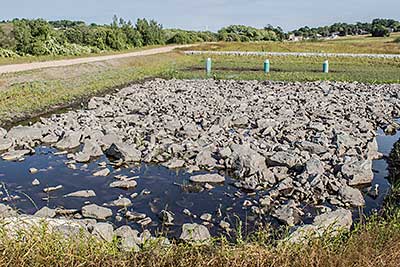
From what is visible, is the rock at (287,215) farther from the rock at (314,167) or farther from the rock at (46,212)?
the rock at (46,212)

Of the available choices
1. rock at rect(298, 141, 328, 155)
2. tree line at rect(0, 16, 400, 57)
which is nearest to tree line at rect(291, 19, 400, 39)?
tree line at rect(0, 16, 400, 57)

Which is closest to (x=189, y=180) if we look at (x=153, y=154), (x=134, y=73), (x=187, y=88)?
(x=153, y=154)

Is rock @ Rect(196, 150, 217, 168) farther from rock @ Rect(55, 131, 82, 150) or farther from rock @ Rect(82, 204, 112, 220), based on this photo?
rock @ Rect(55, 131, 82, 150)

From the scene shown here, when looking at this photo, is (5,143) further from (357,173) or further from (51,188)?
(357,173)

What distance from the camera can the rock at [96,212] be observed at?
665cm

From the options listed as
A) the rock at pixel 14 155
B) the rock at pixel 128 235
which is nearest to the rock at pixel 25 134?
the rock at pixel 14 155

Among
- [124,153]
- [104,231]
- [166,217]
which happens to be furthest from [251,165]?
[104,231]

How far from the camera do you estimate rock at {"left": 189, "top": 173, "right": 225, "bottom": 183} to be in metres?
8.32

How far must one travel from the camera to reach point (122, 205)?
23.4ft

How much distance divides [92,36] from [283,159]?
121 ft

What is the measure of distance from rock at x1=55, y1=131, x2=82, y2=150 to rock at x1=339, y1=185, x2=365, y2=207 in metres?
6.15

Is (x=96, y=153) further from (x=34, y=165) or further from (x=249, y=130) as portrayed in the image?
(x=249, y=130)

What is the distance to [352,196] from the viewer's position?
24.3ft

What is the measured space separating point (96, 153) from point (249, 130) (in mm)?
4339
